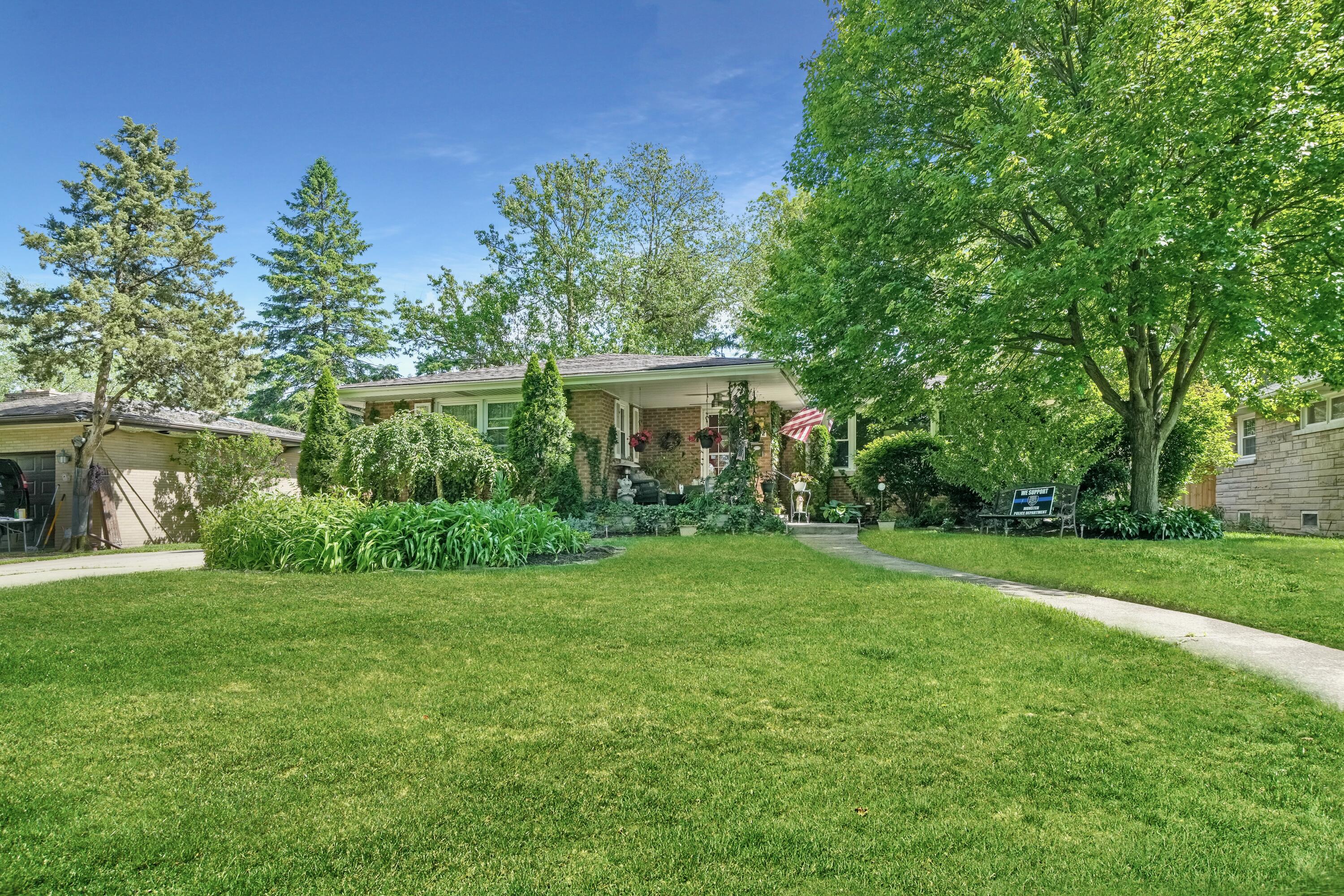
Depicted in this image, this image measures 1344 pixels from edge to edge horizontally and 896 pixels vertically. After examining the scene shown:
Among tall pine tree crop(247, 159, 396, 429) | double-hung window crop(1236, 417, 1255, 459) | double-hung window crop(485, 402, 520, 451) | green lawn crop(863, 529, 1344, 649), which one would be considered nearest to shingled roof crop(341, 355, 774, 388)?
double-hung window crop(485, 402, 520, 451)

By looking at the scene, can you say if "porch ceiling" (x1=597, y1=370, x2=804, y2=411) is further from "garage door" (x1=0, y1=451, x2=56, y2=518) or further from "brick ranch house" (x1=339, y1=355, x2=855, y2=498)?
"garage door" (x1=0, y1=451, x2=56, y2=518)

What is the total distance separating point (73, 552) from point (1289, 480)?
80.5 feet

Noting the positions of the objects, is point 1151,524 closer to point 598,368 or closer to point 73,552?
point 598,368

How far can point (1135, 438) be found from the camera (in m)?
11.6

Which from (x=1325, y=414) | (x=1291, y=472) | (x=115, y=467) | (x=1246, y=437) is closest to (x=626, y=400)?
(x=115, y=467)

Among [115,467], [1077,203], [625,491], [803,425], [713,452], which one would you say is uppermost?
[1077,203]

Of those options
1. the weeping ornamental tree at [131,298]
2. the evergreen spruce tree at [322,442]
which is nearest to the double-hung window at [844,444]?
the evergreen spruce tree at [322,442]

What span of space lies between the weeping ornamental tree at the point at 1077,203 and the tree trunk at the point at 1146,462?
4 centimetres

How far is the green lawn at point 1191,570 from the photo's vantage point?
5.65 metres

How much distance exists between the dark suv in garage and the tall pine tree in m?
15.9

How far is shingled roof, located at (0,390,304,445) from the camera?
14.3 m

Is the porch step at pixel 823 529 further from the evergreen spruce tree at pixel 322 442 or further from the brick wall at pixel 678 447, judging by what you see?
the evergreen spruce tree at pixel 322 442

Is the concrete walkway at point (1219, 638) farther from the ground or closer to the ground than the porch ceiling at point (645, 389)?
closer to the ground

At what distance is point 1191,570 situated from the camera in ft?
24.4
